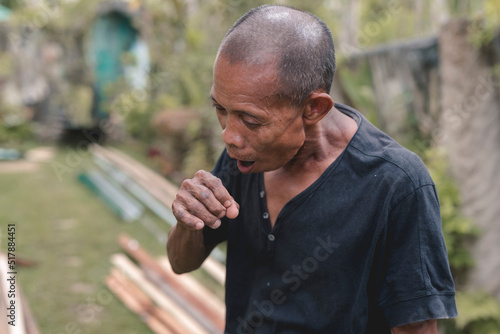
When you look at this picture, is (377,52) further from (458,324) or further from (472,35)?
(458,324)

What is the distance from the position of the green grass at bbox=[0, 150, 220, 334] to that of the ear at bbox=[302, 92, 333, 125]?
4.05 metres

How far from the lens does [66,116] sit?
1483cm

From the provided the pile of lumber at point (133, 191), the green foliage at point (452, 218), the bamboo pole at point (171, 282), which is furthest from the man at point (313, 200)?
the pile of lumber at point (133, 191)

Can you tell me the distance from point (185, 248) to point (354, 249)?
0.64 metres

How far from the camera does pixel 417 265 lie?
1451 millimetres

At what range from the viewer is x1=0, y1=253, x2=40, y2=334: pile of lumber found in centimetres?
325

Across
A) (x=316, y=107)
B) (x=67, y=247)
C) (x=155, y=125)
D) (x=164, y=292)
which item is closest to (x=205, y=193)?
(x=316, y=107)

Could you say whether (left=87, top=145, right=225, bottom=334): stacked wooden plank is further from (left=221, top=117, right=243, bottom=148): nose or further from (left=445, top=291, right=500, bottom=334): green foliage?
(left=221, top=117, right=243, bottom=148): nose

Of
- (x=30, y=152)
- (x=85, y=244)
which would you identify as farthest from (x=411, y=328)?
(x=30, y=152)

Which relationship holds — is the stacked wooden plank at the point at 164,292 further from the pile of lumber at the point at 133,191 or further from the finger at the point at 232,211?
the finger at the point at 232,211

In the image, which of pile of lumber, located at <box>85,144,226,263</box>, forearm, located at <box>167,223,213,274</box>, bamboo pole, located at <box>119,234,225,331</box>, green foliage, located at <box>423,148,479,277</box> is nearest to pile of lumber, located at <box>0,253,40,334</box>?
bamboo pole, located at <box>119,234,225,331</box>

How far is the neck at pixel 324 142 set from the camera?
63.9 inches

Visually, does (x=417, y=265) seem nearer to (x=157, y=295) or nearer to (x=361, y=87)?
(x=157, y=295)

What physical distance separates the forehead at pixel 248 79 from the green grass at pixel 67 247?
13.5 ft
